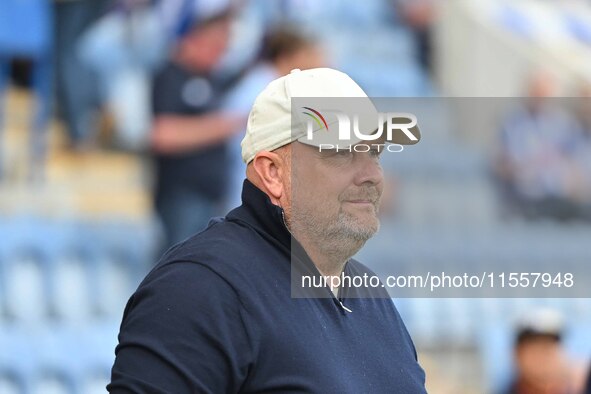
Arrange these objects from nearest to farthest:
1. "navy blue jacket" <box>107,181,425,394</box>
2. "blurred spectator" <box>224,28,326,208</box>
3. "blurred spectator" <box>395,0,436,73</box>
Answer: "navy blue jacket" <box>107,181,425,394</box> → "blurred spectator" <box>224,28,326,208</box> → "blurred spectator" <box>395,0,436,73</box>

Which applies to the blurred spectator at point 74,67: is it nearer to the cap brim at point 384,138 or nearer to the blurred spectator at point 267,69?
the blurred spectator at point 267,69

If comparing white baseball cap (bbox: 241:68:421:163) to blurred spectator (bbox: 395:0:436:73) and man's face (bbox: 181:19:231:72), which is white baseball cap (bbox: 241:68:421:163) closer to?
man's face (bbox: 181:19:231:72)

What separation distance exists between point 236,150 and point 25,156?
1494 millimetres

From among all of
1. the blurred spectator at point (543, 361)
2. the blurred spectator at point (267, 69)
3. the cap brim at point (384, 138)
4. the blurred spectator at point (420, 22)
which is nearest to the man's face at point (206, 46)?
the blurred spectator at point (267, 69)

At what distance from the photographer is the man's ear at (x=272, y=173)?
223 cm

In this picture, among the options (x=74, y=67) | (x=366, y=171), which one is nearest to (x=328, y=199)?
(x=366, y=171)

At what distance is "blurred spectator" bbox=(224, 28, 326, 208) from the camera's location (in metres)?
4.86

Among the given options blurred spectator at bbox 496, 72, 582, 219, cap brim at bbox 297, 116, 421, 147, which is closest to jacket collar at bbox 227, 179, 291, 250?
cap brim at bbox 297, 116, 421, 147

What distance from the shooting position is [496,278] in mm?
5094

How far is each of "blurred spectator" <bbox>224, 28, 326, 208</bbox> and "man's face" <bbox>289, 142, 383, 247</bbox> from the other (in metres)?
2.58

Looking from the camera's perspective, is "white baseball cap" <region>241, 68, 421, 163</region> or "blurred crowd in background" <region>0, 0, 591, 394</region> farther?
"blurred crowd in background" <region>0, 0, 591, 394</region>

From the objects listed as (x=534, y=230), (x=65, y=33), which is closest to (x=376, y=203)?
(x=65, y=33)

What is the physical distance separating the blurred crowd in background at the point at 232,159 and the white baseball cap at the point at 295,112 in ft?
8.64

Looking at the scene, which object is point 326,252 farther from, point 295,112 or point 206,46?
point 206,46
